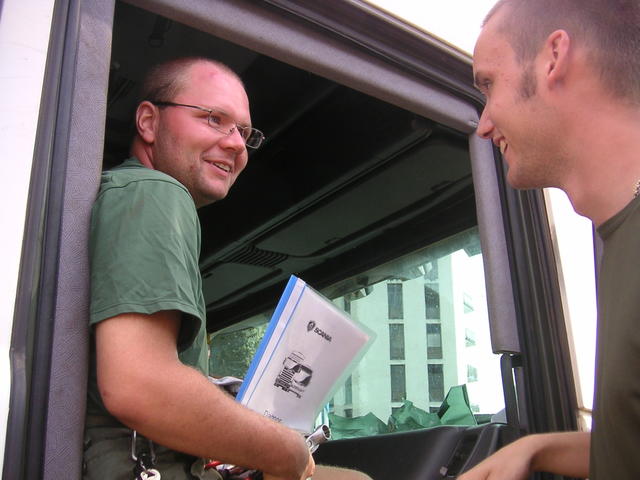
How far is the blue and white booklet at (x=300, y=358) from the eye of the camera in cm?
146

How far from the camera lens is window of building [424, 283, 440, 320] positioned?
2502 millimetres

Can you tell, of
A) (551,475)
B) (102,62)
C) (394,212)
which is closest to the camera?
(102,62)

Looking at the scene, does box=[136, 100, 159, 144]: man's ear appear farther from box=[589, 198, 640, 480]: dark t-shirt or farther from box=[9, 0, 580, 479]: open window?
box=[589, 198, 640, 480]: dark t-shirt

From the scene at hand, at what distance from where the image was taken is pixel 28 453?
98cm

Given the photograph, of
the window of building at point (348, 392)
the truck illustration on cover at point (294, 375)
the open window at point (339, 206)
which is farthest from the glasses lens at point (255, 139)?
the window of building at point (348, 392)

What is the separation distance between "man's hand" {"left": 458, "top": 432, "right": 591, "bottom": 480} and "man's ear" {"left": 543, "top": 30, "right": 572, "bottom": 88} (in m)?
0.72

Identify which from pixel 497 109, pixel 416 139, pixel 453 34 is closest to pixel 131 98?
pixel 416 139

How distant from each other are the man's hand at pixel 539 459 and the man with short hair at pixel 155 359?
1.24 feet

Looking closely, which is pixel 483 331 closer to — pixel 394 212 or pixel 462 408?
pixel 462 408

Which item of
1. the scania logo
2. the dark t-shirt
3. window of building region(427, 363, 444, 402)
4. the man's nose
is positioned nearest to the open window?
window of building region(427, 363, 444, 402)

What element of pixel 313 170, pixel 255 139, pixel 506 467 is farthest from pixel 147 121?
pixel 506 467

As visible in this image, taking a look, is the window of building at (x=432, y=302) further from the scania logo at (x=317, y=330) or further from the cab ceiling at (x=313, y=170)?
the scania logo at (x=317, y=330)

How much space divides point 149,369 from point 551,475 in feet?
3.73

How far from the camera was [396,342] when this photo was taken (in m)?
2.59
